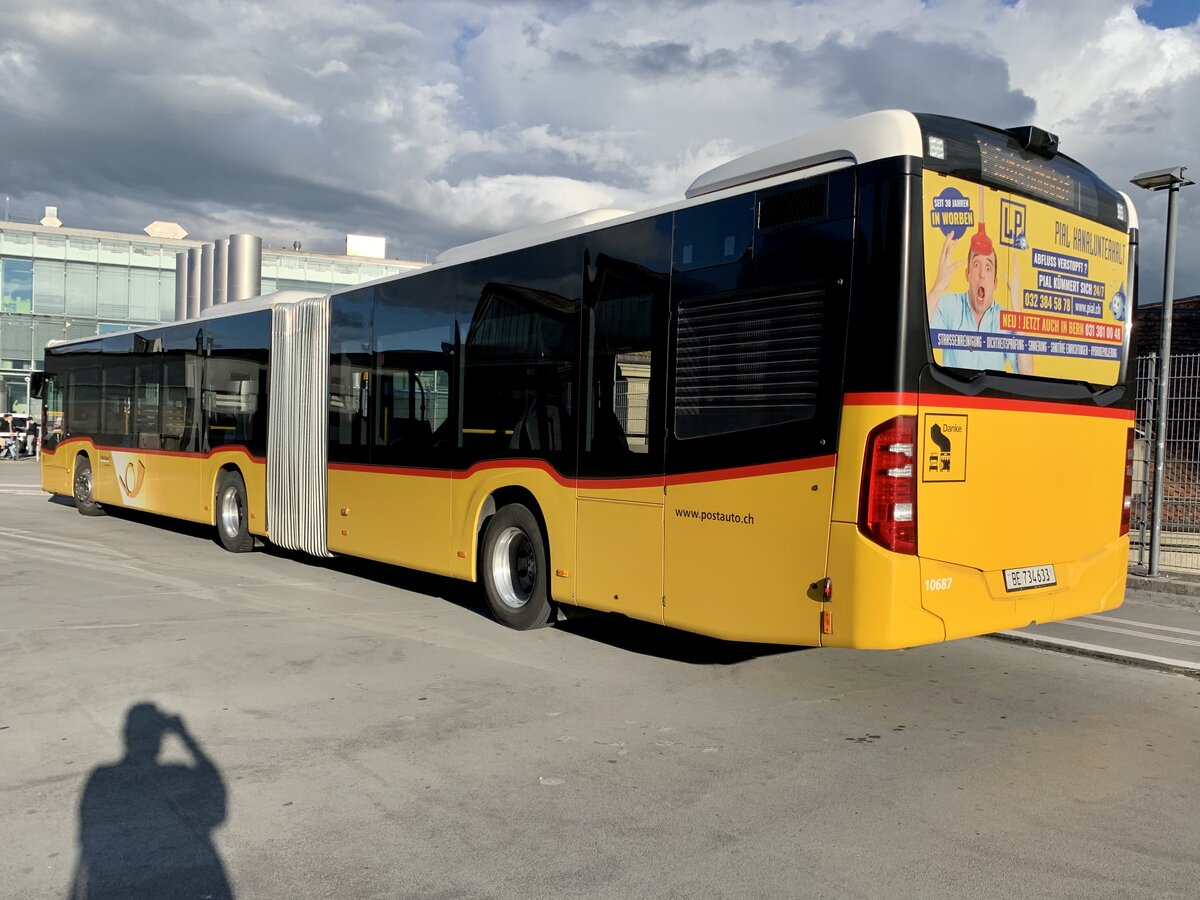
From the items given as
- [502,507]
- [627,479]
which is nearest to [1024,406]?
[627,479]

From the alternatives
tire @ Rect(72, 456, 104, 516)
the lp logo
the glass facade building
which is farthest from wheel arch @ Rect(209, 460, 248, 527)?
the glass facade building

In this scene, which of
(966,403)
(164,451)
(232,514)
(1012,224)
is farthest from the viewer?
(164,451)

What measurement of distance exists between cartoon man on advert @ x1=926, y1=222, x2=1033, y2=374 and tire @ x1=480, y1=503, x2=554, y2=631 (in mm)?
3674

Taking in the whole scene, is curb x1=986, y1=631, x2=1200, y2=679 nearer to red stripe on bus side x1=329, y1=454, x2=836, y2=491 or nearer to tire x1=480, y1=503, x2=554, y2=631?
red stripe on bus side x1=329, y1=454, x2=836, y2=491

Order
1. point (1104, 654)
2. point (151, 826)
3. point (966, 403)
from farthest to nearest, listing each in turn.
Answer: point (1104, 654) < point (966, 403) < point (151, 826)

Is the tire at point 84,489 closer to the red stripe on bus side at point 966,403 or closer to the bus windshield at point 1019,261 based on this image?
the red stripe on bus side at point 966,403

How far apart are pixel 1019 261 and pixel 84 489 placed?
16709 millimetres

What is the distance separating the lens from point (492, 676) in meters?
6.86

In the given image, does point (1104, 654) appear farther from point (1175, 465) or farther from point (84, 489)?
point (84, 489)

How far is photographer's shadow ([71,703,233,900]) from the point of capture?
369 cm

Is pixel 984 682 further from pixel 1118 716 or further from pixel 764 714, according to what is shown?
pixel 764 714

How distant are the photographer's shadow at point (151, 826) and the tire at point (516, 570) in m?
3.19

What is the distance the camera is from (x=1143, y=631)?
8.75m

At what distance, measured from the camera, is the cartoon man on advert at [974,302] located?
549 centimetres
